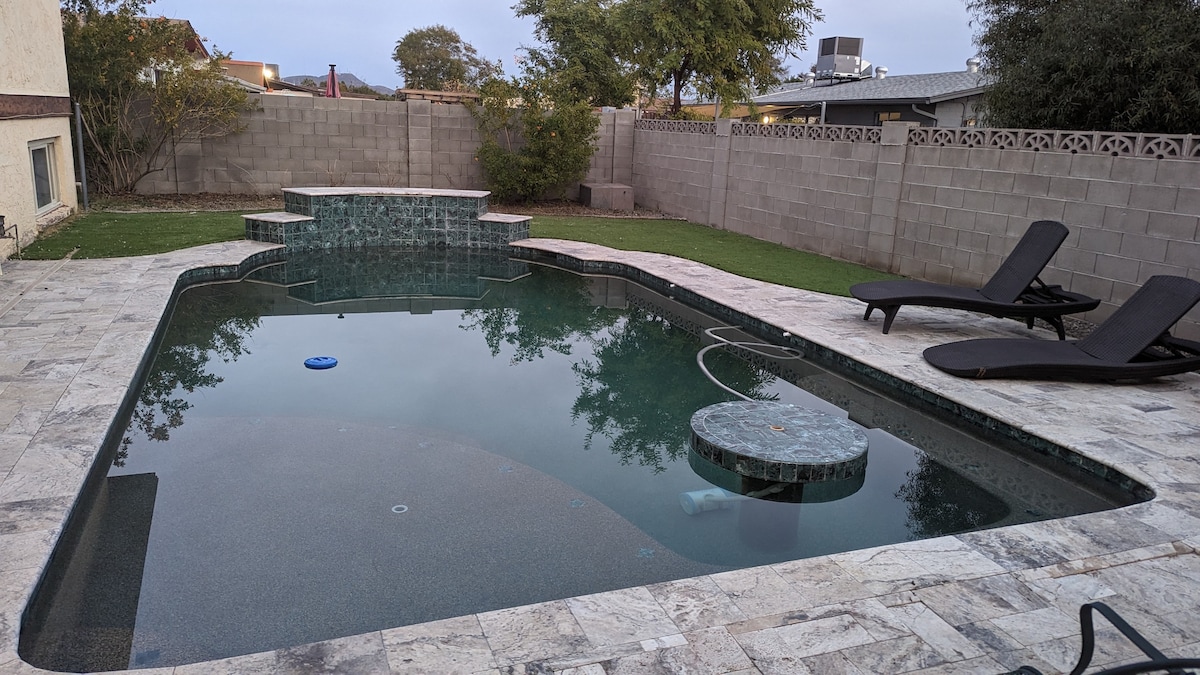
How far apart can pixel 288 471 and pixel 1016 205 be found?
7408 mm

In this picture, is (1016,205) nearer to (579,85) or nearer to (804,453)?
(804,453)

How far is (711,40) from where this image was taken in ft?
57.3

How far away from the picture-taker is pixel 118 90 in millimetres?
13539

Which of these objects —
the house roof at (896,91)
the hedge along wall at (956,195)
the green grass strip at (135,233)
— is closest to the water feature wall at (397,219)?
the green grass strip at (135,233)

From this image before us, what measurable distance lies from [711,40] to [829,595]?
1606 centimetres

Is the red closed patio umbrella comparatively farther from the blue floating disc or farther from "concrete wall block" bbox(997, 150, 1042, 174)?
"concrete wall block" bbox(997, 150, 1042, 174)

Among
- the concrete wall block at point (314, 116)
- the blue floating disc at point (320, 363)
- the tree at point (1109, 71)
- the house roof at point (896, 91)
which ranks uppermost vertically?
the house roof at point (896, 91)

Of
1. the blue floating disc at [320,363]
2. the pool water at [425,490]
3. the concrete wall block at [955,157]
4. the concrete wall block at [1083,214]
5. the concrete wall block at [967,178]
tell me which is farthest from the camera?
the concrete wall block at [955,157]

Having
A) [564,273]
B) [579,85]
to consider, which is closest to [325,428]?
[564,273]

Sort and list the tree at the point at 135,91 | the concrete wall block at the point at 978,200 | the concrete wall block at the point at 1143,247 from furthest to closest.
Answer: the tree at the point at 135,91 → the concrete wall block at the point at 978,200 → the concrete wall block at the point at 1143,247

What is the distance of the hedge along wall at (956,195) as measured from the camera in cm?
711

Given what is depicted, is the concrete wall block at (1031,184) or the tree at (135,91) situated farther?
the tree at (135,91)

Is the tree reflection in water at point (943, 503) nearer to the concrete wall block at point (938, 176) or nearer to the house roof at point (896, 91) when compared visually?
the concrete wall block at point (938, 176)

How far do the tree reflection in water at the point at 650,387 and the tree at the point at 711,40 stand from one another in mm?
10995
